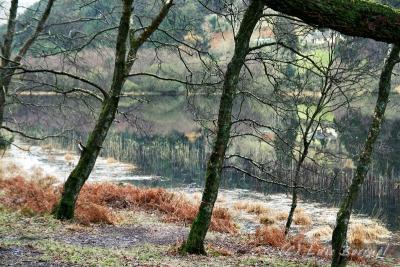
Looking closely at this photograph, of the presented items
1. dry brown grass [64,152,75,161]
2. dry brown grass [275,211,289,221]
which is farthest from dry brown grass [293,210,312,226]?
dry brown grass [64,152,75,161]

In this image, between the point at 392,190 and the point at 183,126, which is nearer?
the point at 392,190

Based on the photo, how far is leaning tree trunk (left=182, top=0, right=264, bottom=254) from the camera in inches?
383

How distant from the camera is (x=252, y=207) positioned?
2402cm

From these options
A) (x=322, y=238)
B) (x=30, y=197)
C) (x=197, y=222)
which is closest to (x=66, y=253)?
(x=197, y=222)

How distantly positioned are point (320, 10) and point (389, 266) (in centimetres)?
1112

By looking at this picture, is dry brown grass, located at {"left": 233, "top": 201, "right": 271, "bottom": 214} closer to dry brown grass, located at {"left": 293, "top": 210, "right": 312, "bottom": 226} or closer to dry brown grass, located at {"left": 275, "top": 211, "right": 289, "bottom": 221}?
dry brown grass, located at {"left": 275, "top": 211, "right": 289, "bottom": 221}

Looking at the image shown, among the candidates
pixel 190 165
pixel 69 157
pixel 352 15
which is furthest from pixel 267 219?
pixel 69 157

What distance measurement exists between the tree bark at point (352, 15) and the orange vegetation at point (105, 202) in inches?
435

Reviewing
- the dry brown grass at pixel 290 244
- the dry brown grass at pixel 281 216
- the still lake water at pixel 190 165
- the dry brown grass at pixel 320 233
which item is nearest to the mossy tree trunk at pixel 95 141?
the still lake water at pixel 190 165

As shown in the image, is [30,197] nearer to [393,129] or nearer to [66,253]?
[66,253]

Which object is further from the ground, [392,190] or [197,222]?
[392,190]

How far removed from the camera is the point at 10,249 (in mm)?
8531

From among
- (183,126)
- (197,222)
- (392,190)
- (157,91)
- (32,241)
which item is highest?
(157,91)

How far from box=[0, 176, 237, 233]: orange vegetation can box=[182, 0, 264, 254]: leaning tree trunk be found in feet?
16.0
